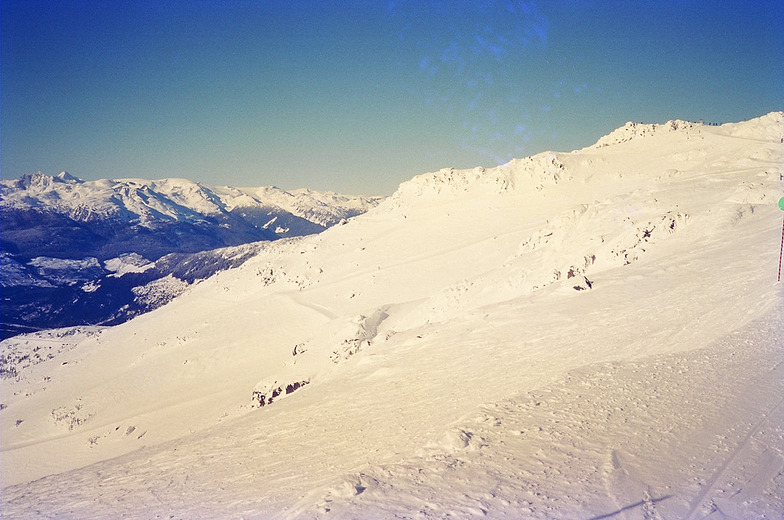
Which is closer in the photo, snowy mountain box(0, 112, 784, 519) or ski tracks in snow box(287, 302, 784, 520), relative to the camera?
ski tracks in snow box(287, 302, 784, 520)

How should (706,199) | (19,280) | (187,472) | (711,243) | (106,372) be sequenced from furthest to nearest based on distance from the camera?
(19,280) < (106,372) < (706,199) < (711,243) < (187,472)

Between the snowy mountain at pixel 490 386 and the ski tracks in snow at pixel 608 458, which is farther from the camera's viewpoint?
the snowy mountain at pixel 490 386

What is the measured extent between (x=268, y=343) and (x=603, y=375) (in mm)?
24524

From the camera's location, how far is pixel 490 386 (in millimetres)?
11180

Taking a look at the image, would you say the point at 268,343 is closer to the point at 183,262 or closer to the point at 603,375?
the point at 603,375

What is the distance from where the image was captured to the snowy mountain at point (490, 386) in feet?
21.7

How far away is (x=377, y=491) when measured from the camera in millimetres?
6551

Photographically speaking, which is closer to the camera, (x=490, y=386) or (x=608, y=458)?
(x=608, y=458)

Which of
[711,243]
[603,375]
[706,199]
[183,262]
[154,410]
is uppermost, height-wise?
[183,262]

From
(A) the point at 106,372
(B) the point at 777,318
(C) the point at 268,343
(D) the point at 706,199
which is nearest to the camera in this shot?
(B) the point at 777,318

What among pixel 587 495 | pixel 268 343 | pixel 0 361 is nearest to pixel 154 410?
pixel 268 343

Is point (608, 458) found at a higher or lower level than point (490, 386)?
lower

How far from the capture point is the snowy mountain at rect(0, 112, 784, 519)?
6.63 m

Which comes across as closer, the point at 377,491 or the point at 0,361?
the point at 377,491
